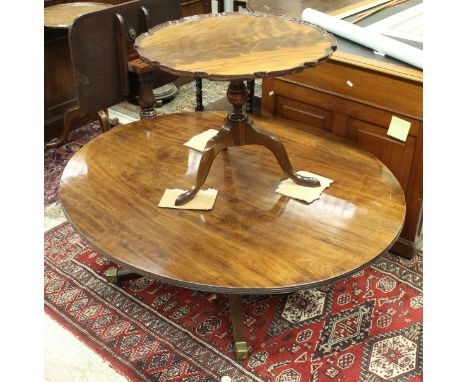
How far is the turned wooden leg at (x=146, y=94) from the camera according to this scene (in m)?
2.01

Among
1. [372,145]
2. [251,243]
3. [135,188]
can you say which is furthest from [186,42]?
[372,145]

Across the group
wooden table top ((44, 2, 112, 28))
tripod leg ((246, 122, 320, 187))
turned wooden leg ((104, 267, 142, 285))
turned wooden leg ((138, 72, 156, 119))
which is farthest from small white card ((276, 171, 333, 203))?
wooden table top ((44, 2, 112, 28))

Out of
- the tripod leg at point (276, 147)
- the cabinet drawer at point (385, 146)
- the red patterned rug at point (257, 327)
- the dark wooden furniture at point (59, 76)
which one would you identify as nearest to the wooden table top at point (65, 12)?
the dark wooden furniture at point (59, 76)

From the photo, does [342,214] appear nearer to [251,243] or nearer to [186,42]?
[251,243]

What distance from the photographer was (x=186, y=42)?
1340 millimetres

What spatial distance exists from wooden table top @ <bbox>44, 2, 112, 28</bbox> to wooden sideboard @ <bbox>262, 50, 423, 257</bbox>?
106 cm

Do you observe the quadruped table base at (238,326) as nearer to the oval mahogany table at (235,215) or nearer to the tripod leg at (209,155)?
the oval mahogany table at (235,215)

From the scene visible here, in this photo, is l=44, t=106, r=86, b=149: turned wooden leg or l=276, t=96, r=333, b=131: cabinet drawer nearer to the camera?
l=276, t=96, r=333, b=131: cabinet drawer

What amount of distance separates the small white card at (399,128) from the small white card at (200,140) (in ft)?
2.13

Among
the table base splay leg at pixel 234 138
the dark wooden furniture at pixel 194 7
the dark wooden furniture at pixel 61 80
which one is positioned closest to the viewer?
the table base splay leg at pixel 234 138

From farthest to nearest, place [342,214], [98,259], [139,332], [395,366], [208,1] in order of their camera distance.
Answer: [208,1]
[98,259]
[139,332]
[395,366]
[342,214]

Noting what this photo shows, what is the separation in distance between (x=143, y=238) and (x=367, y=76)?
3.29 feet

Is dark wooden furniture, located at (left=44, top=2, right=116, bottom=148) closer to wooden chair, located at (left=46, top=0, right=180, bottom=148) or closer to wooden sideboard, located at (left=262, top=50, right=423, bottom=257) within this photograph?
wooden chair, located at (left=46, top=0, right=180, bottom=148)

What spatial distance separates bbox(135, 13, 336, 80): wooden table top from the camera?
1.15 meters
